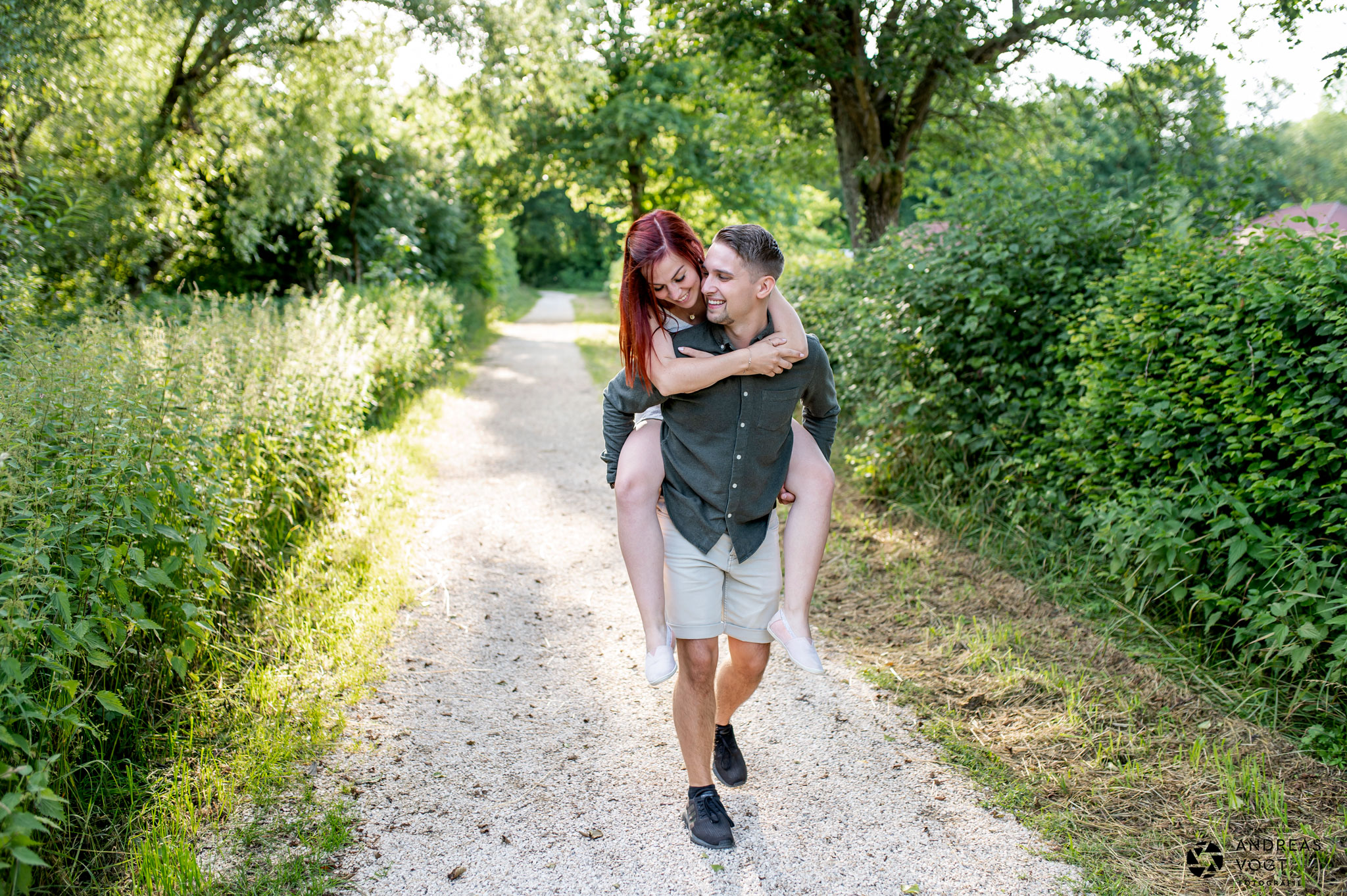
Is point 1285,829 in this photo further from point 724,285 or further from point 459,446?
point 459,446

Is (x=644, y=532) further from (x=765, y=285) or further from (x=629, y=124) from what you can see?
(x=629, y=124)

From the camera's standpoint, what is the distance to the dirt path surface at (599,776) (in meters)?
2.82

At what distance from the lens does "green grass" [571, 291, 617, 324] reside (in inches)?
1145

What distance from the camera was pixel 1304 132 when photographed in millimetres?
53125

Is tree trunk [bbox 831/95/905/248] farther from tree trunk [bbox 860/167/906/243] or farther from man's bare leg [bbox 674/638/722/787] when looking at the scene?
man's bare leg [bbox 674/638/722/787]

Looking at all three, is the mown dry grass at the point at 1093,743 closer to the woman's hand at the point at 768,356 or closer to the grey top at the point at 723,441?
the grey top at the point at 723,441

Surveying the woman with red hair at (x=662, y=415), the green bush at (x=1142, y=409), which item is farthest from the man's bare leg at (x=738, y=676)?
the green bush at (x=1142, y=409)

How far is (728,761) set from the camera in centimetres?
338

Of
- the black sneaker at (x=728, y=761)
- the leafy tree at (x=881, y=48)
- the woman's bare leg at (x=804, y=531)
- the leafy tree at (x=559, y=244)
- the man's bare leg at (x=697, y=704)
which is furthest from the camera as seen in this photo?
the leafy tree at (x=559, y=244)

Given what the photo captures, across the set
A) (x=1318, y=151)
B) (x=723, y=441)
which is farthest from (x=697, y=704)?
(x=1318, y=151)

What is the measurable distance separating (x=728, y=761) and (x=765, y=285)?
6.18 feet

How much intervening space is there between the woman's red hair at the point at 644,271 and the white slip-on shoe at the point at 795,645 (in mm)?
964

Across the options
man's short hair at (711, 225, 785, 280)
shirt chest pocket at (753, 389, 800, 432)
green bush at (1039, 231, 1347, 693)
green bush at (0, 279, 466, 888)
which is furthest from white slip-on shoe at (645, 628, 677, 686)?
green bush at (1039, 231, 1347, 693)

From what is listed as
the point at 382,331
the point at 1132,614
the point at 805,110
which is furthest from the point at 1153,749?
the point at 805,110
